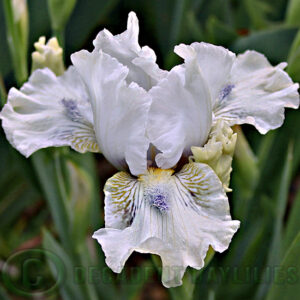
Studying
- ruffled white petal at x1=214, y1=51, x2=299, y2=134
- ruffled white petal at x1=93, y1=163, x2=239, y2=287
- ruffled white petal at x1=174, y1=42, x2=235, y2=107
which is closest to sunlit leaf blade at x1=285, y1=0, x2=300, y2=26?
ruffled white petal at x1=214, y1=51, x2=299, y2=134

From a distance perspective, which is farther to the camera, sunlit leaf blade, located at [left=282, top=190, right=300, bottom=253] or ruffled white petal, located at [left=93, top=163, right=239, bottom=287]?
sunlit leaf blade, located at [left=282, top=190, right=300, bottom=253]

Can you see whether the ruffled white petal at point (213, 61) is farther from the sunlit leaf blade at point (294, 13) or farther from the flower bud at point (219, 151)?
the sunlit leaf blade at point (294, 13)

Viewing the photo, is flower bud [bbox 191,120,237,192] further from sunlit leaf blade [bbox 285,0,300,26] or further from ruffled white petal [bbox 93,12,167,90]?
sunlit leaf blade [bbox 285,0,300,26]

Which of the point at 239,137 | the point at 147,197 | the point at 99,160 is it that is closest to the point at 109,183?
the point at 147,197

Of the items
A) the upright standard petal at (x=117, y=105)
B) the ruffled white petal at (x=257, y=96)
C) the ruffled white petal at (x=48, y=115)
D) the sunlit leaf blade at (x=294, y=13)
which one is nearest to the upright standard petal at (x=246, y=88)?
the ruffled white petal at (x=257, y=96)

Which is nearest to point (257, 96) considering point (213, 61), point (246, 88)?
point (246, 88)

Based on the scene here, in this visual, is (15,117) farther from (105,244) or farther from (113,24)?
(113,24)
